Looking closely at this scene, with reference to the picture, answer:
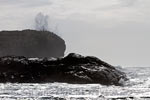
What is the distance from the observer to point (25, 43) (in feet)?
459

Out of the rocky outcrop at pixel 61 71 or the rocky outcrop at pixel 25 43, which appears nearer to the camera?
the rocky outcrop at pixel 61 71

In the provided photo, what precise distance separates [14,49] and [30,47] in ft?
17.4

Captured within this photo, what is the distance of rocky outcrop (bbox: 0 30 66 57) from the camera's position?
13988 centimetres

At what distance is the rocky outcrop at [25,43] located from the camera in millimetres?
139875

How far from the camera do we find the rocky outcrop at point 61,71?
60.7m

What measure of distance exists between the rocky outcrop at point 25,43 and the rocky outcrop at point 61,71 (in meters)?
67.9

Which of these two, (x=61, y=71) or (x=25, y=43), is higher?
(x=25, y=43)

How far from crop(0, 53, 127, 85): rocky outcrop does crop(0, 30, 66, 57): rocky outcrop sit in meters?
67.9

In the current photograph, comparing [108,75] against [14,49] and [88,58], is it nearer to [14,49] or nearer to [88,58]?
[88,58]

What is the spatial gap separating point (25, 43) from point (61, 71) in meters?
77.9

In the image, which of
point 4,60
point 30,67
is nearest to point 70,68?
point 30,67

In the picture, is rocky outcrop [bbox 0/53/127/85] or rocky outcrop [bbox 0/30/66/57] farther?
rocky outcrop [bbox 0/30/66/57]

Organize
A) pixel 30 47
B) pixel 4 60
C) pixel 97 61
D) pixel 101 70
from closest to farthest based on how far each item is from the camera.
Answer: pixel 101 70 < pixel 97 61 < pixel 4 60 < pixel 30 47

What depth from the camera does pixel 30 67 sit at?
68.1 meters
